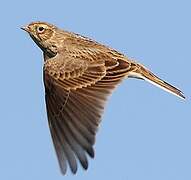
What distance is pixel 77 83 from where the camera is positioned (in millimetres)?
8688

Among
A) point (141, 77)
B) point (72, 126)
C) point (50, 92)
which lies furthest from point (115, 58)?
point (72, 126)

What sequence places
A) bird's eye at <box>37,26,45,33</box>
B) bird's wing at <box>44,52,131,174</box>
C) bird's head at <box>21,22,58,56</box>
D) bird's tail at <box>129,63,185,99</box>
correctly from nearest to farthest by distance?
bird's wing at <box>44,52,131,174</box>
bird's tail at <box>129,63,185,99</box>
bird's head at <box>21,22,58,56</box>
bird's eye at <box>37,26,45,33</box>

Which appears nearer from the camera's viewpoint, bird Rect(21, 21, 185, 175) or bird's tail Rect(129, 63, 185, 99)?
bird Rect(21, 21, 185, 175)

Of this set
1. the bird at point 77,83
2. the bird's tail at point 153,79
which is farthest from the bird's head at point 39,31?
the bird's tail at point 153,79

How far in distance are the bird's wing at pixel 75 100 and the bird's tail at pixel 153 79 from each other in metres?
0.27

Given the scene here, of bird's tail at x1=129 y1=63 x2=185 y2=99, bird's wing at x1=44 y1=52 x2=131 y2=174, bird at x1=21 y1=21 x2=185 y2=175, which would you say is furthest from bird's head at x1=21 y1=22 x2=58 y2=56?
bird's tail at x1=129 y1=63 x2=185 y2=99

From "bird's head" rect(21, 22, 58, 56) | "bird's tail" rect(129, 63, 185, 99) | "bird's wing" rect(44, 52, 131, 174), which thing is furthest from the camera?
"bird's head" rect(21, 22, 58, 56)

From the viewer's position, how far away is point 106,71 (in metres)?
8.90

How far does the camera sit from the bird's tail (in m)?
9.09

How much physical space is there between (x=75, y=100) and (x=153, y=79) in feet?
4.06

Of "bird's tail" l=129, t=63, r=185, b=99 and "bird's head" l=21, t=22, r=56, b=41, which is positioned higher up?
"bird's head" l=21, t=22, r=56, b=41

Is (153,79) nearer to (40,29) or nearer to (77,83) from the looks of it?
(77,83)

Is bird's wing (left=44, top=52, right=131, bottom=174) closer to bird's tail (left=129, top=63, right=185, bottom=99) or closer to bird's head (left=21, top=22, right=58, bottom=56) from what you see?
bird's tail (left=129, top=63, right=185, bottom=99)

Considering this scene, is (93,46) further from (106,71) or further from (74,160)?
(74,160)
